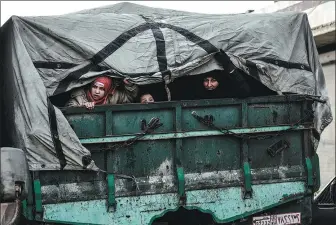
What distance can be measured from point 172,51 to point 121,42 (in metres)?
0.50

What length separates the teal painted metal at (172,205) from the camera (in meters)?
5.68

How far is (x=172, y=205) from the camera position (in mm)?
5973

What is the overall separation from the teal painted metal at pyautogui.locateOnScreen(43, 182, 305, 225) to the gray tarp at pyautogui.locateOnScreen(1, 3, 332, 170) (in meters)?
0.38

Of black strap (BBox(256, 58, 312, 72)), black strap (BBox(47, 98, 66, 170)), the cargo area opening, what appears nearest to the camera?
black strap (BBox(47, 98, 66, 170))

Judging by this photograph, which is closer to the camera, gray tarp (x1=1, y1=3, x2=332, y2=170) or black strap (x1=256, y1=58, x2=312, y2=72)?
gray tarp (x1=1, y1=3, x2=332, y2=170)

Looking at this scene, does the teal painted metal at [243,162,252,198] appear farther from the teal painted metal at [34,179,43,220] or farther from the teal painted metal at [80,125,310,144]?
the teal painted metal at [34,179,43,220]

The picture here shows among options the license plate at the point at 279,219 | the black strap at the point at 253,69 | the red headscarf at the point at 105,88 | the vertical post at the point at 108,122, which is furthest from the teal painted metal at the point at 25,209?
the black strap at the point at 253,69

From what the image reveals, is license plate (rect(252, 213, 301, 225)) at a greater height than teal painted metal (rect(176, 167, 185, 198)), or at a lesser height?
lesser

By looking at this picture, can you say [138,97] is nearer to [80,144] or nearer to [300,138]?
[80,144]

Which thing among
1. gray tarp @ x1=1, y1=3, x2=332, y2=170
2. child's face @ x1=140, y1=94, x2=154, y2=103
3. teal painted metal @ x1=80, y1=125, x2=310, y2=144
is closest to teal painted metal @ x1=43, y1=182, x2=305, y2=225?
gray tarp @ x1=1, y1=3, x2=332, y2=170

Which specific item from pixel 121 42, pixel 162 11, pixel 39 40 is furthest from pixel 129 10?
pixel 39 40

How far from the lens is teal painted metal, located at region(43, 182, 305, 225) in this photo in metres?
5.68

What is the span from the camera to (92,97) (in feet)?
20.2

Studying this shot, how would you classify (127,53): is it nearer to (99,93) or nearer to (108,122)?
(99,93)
